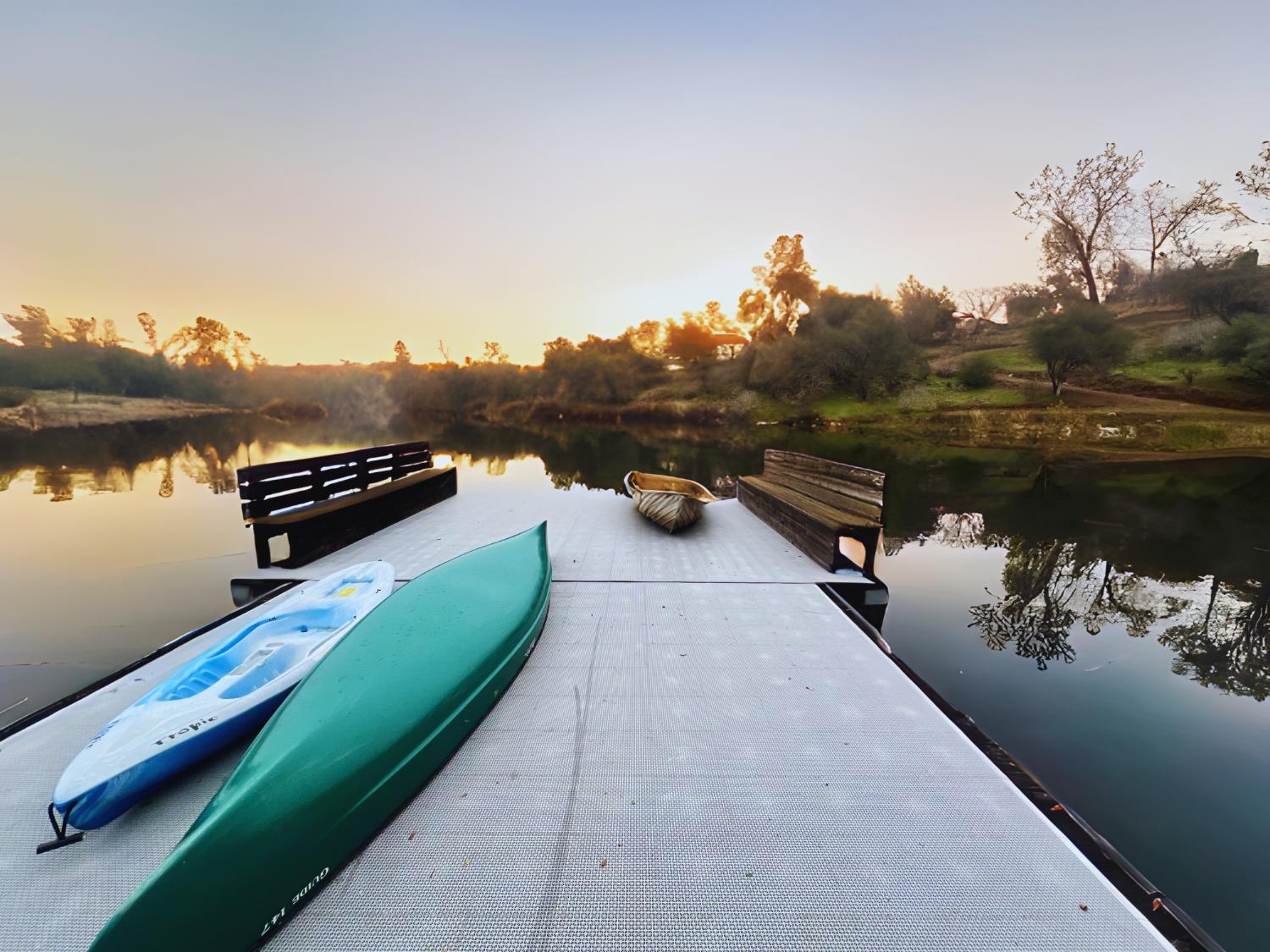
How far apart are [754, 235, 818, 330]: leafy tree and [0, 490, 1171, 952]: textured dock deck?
5600cm

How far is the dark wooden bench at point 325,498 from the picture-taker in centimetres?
501

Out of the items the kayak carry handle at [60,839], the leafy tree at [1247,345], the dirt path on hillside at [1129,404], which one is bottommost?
the kayak carry handle at [60,839]

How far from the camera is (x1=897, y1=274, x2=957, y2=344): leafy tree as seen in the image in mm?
49375

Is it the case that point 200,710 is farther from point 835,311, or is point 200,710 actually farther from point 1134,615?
point 835,311

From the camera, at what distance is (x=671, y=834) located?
6.84 feet

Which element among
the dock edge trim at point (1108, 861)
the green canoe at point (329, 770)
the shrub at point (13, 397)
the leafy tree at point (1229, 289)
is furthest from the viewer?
the shrub at point (13, 397)

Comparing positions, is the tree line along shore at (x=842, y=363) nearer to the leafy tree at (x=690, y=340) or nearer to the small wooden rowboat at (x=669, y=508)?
the leafy tree at (x=690, y=340)

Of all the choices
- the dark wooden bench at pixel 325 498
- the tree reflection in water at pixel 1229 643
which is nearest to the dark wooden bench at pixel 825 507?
the tree reflection in water at pixel 1229 643

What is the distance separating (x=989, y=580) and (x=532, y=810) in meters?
8.32

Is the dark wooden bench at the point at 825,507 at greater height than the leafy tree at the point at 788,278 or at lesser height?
lesser

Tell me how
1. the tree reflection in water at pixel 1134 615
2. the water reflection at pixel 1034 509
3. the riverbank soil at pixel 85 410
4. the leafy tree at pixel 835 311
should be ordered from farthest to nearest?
the leafy tree at pixel 835 311 < the riverbank soil at pixel 85 410 < the water reflection at pixel 1034 509 < the tree reflection in water at pixel 1134 615

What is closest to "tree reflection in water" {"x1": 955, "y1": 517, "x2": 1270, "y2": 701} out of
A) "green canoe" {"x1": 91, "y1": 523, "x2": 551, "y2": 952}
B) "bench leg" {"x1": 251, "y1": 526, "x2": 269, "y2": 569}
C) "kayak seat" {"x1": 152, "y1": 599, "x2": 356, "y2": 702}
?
"green canoe" {"x1": 91, "y1": 523, "x2": 551, "y2": 952}

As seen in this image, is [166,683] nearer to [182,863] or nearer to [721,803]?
[182,863]

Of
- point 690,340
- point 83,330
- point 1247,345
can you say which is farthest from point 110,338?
point 1247,345
